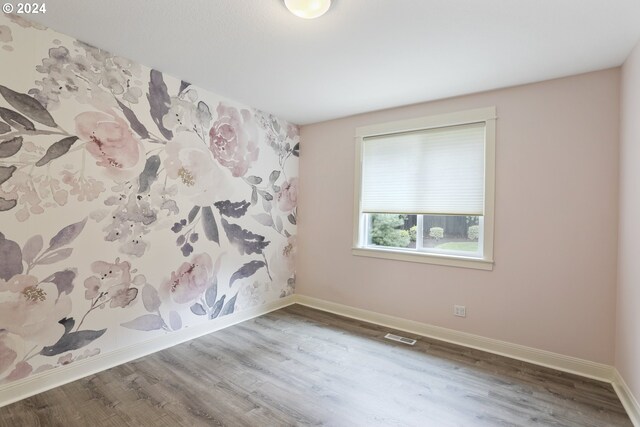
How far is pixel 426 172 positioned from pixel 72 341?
11.2 feet

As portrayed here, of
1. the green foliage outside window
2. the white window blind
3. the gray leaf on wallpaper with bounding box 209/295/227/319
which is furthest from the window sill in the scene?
the gray leaf on wallpaper with bounding box 209/295/227/319

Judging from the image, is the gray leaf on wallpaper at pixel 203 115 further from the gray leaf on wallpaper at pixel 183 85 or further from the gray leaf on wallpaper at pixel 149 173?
the gray leaf on wallpaper at pixel 149 173

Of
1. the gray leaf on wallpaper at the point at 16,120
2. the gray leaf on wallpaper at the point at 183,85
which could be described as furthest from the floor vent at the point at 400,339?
the gray leaf on wallpaper at the point at 16,120

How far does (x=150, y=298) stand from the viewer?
8.55 ft

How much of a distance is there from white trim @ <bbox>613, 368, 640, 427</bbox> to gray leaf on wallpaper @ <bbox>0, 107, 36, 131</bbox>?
431cm

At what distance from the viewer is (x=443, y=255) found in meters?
3.03

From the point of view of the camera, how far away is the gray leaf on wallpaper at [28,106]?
1.89m

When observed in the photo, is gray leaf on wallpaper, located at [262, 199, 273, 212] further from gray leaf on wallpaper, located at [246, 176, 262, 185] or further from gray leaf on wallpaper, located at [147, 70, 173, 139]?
gray leaf on wallpaper, located at [147, 70, 173, 139]

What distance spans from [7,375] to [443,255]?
353 centimetres

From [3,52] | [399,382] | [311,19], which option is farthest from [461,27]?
[3,52]

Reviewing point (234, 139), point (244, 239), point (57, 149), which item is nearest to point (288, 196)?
point (244, 239)

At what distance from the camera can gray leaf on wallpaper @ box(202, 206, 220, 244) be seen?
302cm

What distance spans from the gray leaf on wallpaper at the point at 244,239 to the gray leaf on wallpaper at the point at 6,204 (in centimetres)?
160

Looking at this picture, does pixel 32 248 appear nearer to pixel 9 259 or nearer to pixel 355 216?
pixel 9 259
